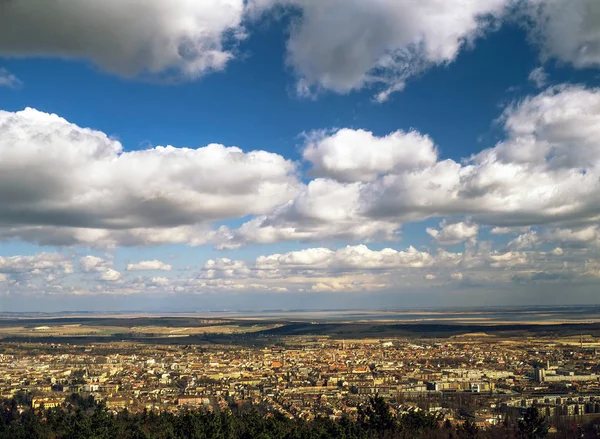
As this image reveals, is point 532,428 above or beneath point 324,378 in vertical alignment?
above

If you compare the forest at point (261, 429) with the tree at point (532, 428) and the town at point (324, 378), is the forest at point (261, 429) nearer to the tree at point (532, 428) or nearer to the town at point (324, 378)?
the tree at point (532, 428)

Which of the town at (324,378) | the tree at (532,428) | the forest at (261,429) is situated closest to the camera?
the forest at (261,429)

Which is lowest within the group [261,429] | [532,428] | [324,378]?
[324,378]

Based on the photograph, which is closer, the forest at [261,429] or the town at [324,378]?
the forest at [261,429]

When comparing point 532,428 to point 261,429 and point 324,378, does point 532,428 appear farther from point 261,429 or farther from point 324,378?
point 324,378

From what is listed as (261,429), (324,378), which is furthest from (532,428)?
(324,378)

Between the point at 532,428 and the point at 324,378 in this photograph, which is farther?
the point at 324,378

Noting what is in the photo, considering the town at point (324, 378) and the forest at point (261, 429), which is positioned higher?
the forest at point (261, 429)

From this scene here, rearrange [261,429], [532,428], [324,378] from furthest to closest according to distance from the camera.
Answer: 1. [324,378]
2. [532,428]
3. [261,429]

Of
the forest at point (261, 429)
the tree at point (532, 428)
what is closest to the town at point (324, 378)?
the forest at point (261, 429)

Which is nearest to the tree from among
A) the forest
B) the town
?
the forest

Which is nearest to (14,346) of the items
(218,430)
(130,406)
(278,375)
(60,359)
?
(60,359)
